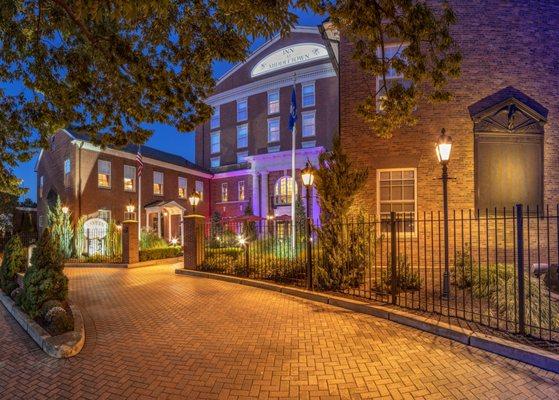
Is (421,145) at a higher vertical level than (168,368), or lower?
higher

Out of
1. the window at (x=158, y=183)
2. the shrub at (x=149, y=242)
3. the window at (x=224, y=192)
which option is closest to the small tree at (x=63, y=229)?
the shrub at (x=149, y=242)

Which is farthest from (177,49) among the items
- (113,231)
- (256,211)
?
(256,211)

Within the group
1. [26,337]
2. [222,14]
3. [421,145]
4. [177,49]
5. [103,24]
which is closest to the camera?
[26,337]

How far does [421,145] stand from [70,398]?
10958 millimetres

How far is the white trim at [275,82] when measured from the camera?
30.3m

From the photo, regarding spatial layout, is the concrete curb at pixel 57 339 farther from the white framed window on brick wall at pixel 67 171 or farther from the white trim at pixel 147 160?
the white framed window on brick wall at pixel 67 171

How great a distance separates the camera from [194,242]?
13.0 meters

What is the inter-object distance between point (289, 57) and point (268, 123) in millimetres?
6679

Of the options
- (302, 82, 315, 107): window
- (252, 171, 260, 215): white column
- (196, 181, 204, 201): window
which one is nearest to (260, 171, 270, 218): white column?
(252, 171, 260, 215): white column

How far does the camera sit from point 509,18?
1107 centimetres

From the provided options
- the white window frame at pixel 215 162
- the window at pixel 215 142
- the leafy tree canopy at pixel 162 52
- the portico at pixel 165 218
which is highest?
the window at pixel 215 142

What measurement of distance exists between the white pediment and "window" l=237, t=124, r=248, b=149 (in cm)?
549

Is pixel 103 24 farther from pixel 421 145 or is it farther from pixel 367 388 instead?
pixel 421 145

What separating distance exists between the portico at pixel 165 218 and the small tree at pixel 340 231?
18.4 m
